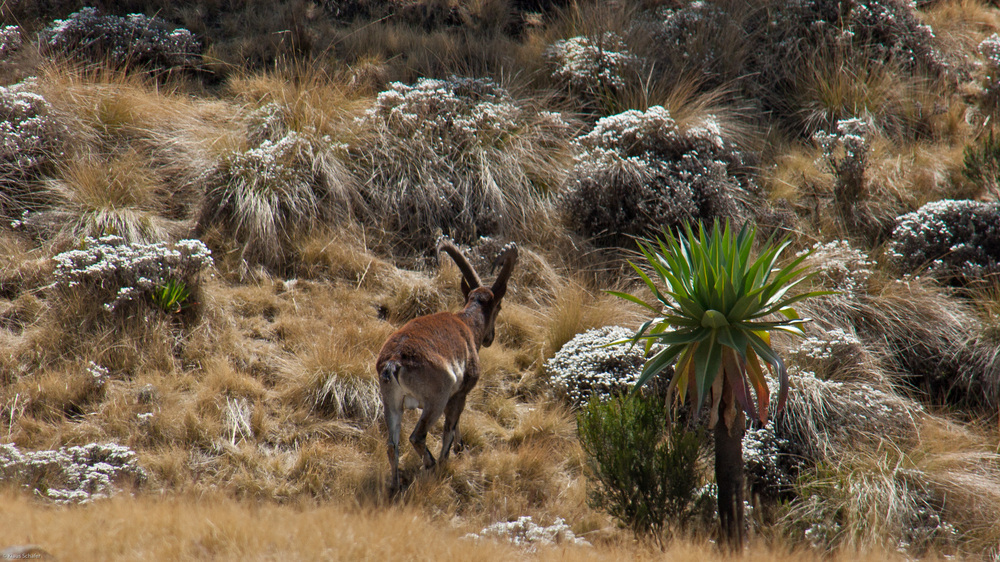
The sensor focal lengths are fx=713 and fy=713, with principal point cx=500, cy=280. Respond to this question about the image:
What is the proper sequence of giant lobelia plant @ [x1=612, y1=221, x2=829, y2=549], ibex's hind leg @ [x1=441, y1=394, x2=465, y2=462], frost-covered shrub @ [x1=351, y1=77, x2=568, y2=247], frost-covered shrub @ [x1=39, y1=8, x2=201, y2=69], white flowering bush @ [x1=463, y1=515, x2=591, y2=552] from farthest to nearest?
frost-covered shrub @ [x1=39, y1=8, x2=201, y2=69] < frost-covered shrub @ [x1=351, y1=77, x2=568, y2=247] < ibex's hind leg @ [x1=441, y1=394, x2=465, y2=462] < white flowering bush @ [x1=463, y1=515, x2=591, y2=552] < giant lobelia plant @ [x1=612, y1=221, x2=829, y2=549]

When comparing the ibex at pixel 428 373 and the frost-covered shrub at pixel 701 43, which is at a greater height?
the frost-covered shrub at pixel 701 43

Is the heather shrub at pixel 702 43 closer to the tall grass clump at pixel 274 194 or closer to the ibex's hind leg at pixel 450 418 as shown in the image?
the tall grass clump at pixel 274 194

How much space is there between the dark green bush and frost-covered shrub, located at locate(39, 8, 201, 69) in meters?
8.34

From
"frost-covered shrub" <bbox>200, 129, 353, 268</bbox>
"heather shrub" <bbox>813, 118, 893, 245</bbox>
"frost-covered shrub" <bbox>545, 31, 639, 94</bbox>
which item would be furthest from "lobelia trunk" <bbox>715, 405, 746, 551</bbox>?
"frost-covered shrub" <bbox>545, 31, 639, 94</bbox>

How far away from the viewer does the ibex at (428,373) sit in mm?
4965

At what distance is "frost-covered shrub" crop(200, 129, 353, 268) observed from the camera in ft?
25.6

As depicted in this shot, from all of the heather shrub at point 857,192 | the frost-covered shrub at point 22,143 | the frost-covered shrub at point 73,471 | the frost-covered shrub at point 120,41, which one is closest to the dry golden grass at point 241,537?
the frost-covered shrub at point 73,471

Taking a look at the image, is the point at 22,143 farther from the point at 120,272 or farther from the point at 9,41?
the point at 9,41

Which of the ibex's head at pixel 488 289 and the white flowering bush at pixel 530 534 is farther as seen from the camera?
the ibex's head at pixel 488 289

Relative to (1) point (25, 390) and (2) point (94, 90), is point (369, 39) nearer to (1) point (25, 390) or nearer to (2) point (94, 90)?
(2) point (94, 90)

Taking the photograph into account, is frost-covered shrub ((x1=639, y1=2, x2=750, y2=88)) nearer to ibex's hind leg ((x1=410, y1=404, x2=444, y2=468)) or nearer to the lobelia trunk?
the lobelia trunk

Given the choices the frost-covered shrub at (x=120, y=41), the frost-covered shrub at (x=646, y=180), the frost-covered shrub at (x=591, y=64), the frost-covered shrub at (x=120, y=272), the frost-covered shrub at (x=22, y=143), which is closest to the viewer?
the frost-covered shrub at (x=120, y=272)

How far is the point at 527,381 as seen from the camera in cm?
711

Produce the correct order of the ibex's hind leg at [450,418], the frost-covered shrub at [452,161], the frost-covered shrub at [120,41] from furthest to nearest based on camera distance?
the frost-covered shrub at [120,41]
the frost-covered shrub at [452,161]
the ibex's hind leg at [450,418]
